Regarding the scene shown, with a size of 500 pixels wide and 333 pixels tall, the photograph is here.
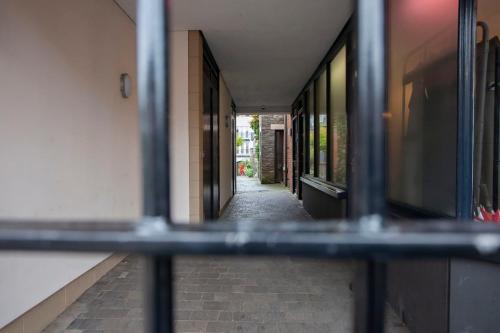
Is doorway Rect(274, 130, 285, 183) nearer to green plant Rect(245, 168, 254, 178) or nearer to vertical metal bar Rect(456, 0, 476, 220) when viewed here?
green plant Rect(245, 168, 254, 178)

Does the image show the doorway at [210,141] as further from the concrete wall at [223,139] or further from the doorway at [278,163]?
the doorway at [278,163]

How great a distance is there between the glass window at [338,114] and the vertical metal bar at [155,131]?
3.75m

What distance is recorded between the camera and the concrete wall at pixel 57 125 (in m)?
1.91

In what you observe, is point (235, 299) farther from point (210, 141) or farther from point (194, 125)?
point (210, 141)

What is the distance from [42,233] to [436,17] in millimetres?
2402

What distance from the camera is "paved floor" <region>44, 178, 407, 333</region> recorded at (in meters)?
2.27

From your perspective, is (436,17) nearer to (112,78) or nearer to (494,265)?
(494,265)

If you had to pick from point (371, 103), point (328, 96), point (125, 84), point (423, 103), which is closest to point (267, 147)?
point (328, 96)

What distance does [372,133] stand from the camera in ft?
1.54

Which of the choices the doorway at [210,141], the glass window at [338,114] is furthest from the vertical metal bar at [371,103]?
the doorway at [210,141]

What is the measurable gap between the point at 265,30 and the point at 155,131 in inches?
154

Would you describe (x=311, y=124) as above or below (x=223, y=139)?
above

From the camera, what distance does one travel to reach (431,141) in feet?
6.97

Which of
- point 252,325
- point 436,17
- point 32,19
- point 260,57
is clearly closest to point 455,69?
point 436,17
